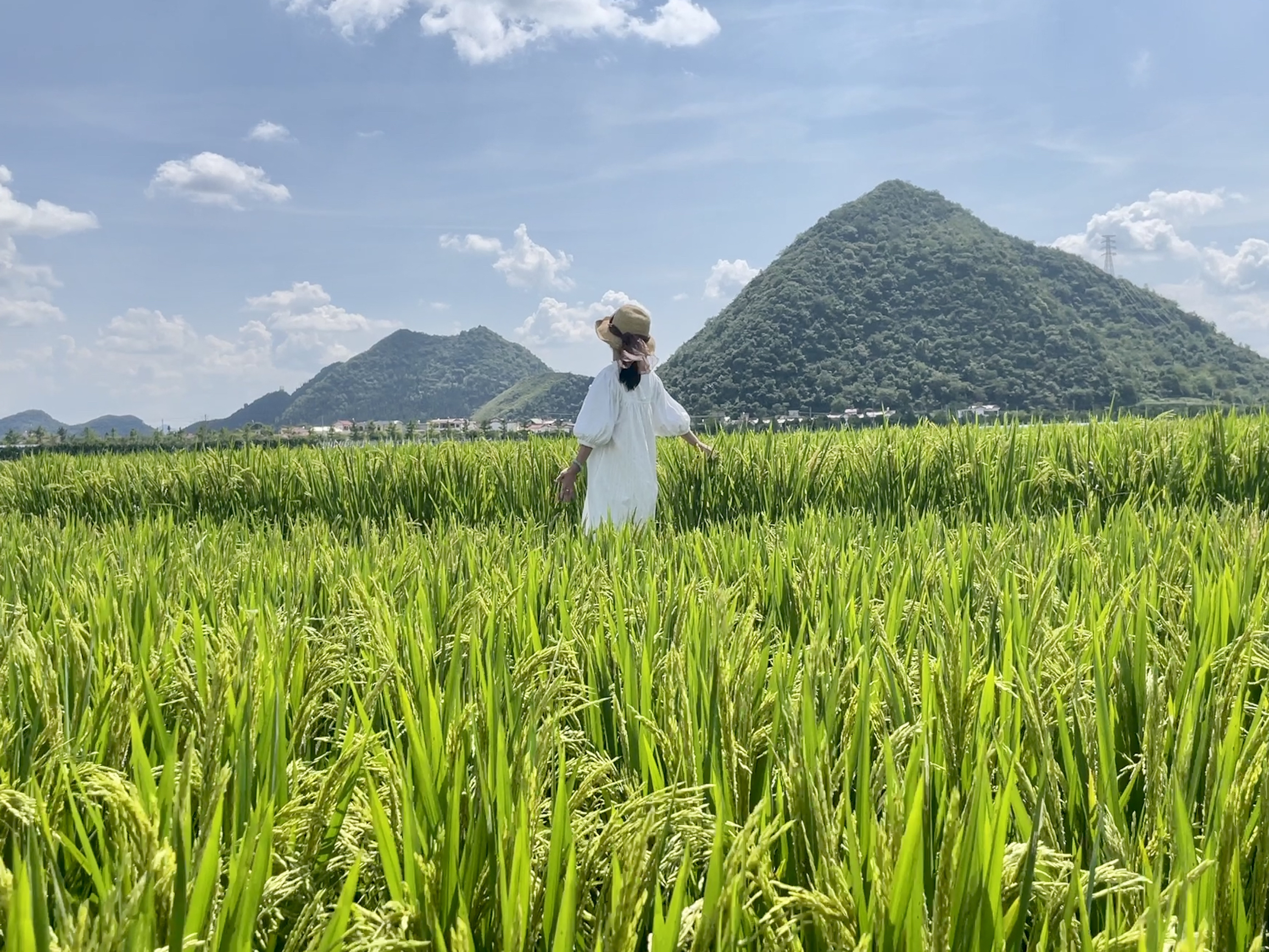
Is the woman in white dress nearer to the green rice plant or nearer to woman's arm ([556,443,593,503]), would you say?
woman's arm ([556,443,593,503])

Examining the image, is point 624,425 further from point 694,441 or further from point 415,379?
point 415,379

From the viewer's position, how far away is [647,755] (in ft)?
3.85

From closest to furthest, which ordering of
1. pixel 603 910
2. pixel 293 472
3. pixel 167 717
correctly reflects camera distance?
pixel 603 910 → pixel 167 717 → pixel 293 472

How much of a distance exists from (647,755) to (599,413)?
4.52m

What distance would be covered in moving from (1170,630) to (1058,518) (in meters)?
2.67

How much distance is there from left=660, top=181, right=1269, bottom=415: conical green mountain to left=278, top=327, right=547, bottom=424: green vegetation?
76794mm

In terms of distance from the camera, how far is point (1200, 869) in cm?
73

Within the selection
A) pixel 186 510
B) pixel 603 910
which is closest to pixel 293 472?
pixel 186 510

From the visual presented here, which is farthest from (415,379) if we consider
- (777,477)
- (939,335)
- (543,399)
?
(777,477)

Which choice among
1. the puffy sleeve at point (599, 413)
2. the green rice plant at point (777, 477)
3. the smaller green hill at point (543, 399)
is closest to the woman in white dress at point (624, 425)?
the puffy sleeve at point (599, 413)

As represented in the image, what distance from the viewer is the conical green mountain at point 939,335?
8181cm

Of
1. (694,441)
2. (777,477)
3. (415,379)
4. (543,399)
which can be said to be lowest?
(777,477)

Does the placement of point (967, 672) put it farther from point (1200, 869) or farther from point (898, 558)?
point (898, 558)

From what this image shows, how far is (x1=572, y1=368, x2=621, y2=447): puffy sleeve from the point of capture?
5.59 metres
